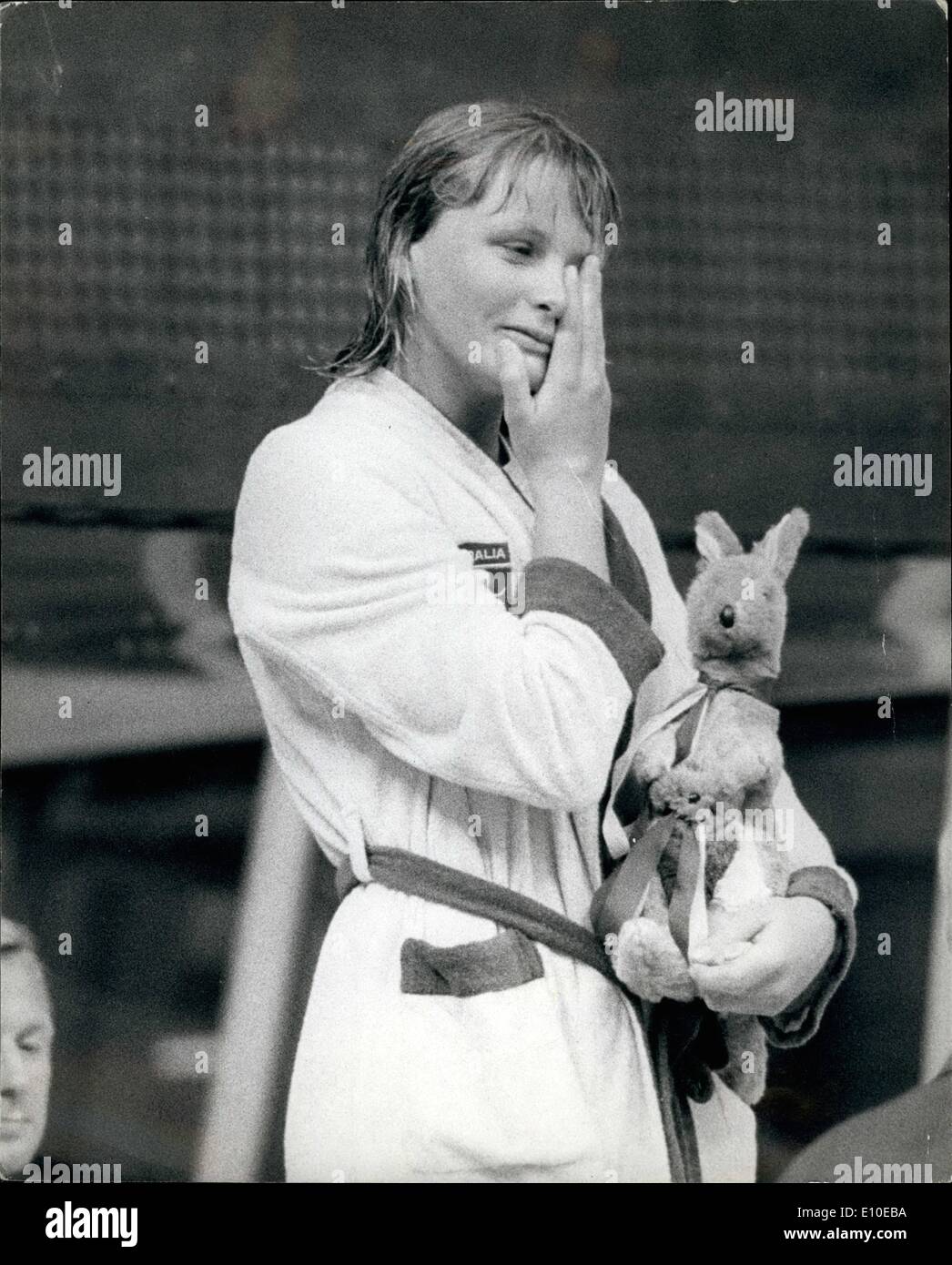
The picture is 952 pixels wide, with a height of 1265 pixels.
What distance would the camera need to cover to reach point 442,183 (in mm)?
2494

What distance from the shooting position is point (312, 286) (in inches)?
101

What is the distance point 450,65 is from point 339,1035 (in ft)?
3.61

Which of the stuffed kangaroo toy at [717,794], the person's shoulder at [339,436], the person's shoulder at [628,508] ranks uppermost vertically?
the person's shoulder at [339,436]

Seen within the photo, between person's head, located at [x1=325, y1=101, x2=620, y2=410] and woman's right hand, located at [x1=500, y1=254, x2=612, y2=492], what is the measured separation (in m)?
0.02

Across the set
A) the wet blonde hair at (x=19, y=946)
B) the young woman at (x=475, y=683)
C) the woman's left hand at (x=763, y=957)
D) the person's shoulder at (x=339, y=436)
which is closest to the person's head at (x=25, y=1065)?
the wet blonde hair at (x=19, y=946)

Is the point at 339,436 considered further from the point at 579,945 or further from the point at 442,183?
the point at 579,945

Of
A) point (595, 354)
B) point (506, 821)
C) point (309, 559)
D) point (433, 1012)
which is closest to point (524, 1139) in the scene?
point (433, 1012)

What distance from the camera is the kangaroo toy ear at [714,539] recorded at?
99.3 inches

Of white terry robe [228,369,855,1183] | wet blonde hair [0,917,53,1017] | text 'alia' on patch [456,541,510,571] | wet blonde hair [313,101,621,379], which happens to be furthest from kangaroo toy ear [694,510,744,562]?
wet blonde hair [0,917,53,1017]

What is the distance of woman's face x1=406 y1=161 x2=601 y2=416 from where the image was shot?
8.11ft

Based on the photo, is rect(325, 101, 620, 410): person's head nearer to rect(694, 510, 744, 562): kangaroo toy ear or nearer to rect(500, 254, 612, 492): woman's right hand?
rect(500, 254, 612, 492): woman's right hand

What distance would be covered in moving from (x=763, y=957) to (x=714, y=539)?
1.54ft

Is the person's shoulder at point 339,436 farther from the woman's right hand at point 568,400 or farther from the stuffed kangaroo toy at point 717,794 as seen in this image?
the stuffed kangaroo toy at point 717,794
